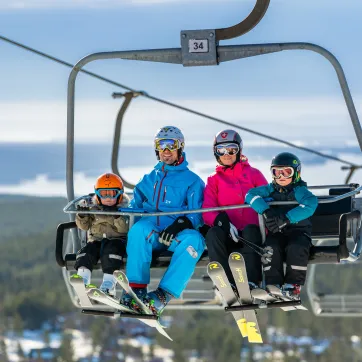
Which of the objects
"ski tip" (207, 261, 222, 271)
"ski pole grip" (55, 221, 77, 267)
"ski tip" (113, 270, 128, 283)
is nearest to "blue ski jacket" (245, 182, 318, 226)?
"ski tip" (207, 261, 222, 271)

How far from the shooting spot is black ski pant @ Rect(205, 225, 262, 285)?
30.7ft

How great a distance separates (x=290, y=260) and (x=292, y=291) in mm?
258

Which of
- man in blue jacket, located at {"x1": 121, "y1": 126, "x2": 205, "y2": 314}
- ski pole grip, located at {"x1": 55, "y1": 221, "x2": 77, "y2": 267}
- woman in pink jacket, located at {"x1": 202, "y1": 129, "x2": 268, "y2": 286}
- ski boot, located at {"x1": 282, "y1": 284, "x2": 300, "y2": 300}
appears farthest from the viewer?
ski pole grip, located at {"x1": 55, "y1": 221, "x2": 77, "y2": 267}

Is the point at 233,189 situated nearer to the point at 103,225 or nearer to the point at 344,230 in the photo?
the point at 344,230

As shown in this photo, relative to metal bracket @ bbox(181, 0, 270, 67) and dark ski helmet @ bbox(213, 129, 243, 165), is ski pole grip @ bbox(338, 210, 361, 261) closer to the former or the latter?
dark ski helmet @ bbox(213, 129, 243, 165)

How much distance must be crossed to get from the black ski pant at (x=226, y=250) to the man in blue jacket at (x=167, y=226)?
0.71ft

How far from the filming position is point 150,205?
9.95 m

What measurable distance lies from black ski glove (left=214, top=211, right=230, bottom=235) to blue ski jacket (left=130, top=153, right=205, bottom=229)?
0.28 meters

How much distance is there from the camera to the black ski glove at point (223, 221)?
371 inches

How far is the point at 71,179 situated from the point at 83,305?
1.17 meters

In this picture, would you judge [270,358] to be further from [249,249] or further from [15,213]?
[249,249]

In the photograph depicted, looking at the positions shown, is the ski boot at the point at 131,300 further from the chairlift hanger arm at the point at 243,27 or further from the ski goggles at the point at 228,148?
the chairlift hanger arm at the point at 243,27

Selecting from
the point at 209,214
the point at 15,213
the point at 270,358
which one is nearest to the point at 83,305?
the point at 209,214

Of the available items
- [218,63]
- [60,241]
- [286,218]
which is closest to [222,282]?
[286,218]
